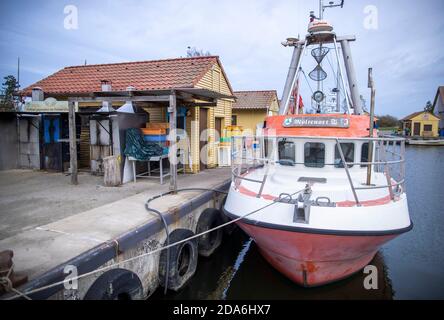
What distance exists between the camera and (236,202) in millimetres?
6270

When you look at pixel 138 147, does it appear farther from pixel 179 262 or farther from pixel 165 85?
pixel 179 262

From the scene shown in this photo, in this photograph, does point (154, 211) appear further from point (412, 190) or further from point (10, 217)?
point (412, 190)

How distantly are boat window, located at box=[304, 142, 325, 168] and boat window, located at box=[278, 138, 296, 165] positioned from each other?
0.98 feet

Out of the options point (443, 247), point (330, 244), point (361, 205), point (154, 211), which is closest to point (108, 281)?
point (154, 211)

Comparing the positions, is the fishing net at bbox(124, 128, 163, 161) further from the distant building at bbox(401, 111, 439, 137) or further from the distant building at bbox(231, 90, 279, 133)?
the distant building at bbox(401, 111, 439, 137)

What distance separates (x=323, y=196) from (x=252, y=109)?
786 inches

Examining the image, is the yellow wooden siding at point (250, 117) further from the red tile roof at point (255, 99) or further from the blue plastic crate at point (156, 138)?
the blue plastic crate at point (156, 138)

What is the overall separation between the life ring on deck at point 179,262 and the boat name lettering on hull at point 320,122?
11.0 feet

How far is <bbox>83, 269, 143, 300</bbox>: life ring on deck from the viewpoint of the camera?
13.3 ft

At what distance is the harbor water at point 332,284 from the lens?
6301 mm

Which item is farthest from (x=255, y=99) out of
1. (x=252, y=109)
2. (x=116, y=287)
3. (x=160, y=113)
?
(x=116, y=287)

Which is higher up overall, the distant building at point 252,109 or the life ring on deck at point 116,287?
the distant building at point 252,109

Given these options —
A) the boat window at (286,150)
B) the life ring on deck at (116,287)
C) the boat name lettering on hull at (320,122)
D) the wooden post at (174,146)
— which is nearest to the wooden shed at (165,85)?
the wooden post at (174,146)
